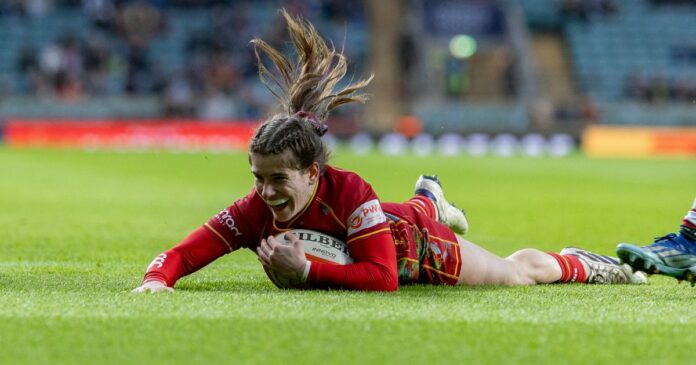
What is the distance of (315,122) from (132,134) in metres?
30.4

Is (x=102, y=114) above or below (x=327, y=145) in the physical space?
below

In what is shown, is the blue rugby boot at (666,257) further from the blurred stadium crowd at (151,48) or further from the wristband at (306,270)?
the blurred stadium crowd at (151,48)

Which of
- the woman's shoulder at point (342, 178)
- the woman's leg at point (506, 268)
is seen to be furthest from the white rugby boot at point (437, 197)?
the woman's shoulder at point (342, 178)

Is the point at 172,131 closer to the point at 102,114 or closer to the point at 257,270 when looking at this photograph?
the point at 102,114

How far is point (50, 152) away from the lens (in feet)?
105

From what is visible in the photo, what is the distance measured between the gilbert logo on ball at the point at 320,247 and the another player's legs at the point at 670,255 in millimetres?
1375

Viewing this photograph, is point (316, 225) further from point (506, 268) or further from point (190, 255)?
point (506, 268)

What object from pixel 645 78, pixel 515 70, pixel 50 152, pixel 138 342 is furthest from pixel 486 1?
pixel 138 342

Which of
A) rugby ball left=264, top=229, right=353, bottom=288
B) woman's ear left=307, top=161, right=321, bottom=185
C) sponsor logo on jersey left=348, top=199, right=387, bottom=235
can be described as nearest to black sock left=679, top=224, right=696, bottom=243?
sponsor logo on jersey left=348, top=199, right=387, bottom=235

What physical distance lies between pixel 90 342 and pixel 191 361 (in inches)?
21.6

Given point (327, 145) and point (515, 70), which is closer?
point (327, 145)

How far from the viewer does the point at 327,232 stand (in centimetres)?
617

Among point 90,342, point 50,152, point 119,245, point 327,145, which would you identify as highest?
point 327,145

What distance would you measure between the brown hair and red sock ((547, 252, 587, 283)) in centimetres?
147
